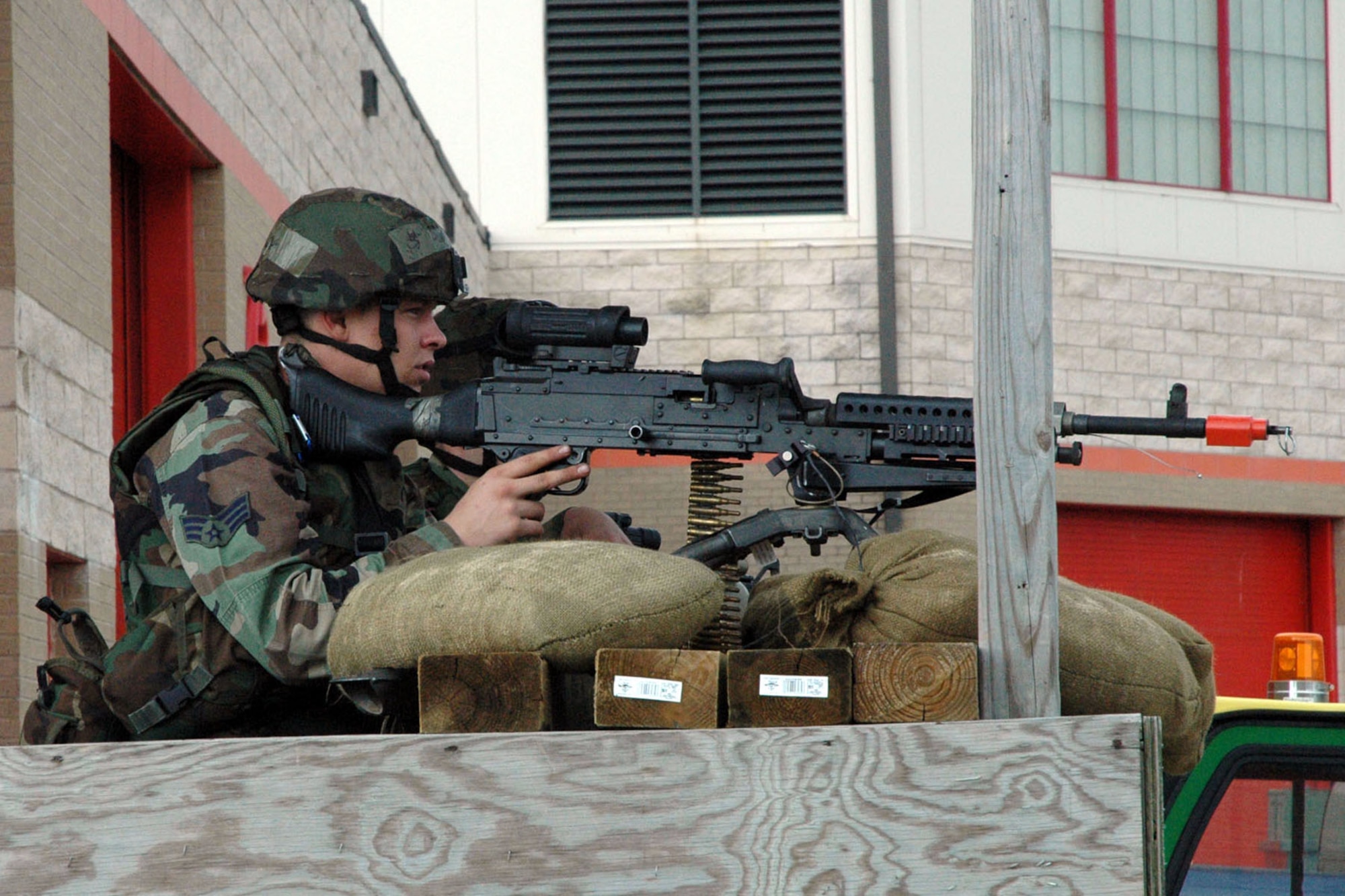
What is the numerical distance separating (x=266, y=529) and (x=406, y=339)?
0.71 m

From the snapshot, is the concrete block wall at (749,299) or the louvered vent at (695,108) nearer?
the concrete block wall at (749,299)

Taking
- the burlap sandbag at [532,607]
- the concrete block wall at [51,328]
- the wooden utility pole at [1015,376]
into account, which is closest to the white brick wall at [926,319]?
the concrete block wall at [51,328]

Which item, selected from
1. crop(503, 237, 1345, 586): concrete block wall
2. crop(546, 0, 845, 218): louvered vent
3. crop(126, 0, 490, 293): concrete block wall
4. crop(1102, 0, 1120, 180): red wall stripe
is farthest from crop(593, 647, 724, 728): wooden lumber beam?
crop(1102, 0, 1120, 180): red wall stripe

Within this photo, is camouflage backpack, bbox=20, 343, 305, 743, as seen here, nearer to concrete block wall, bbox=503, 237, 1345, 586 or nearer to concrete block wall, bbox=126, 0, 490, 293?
concrete block wall, bbox=126, 0, 490, 293

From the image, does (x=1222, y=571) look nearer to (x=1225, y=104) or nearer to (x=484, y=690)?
(x=1225, y=104)

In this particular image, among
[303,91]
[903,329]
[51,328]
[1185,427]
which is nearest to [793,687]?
[1185,427]

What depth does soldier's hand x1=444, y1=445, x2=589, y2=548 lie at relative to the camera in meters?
3.51

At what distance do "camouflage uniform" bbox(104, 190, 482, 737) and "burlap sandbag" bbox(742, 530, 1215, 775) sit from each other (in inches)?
31.8

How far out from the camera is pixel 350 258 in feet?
12.6

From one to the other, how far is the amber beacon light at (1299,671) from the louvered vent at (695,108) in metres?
9.84

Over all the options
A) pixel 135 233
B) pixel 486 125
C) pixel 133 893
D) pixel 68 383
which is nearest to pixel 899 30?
pixel 486 125

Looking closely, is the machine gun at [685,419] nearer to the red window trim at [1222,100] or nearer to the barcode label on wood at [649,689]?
the barcode label on wood at [649,689]

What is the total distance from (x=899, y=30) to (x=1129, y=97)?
2171 millimetres

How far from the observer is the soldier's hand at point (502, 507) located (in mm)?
3508
